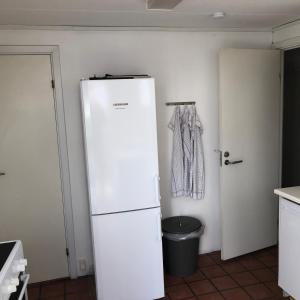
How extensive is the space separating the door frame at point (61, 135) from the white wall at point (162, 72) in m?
0.04

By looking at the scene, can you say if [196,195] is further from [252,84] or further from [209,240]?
[252,84]

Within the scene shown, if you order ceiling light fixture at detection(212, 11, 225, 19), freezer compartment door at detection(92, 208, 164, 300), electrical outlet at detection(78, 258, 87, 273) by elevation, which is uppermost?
ceiling light fixture at detection(212, 11, 225, 19)

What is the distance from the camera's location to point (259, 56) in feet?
10.0

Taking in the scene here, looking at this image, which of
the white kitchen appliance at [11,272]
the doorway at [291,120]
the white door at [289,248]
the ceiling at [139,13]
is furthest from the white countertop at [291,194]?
the white kitchen appliance at [11,272]

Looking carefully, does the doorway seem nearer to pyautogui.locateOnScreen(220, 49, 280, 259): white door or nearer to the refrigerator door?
pyautogui.locateOnScreen(220, 49, 280, 259): white door

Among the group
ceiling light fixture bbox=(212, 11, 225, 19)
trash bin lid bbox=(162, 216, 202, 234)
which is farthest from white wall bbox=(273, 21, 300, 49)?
trash bin lid bbox=(162, 216, 202, 234)

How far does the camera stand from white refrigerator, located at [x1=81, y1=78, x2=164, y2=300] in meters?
2.33

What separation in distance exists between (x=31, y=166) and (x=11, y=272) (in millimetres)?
1512

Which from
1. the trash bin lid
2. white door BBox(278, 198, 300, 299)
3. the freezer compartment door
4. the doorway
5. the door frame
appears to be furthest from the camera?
the doorway

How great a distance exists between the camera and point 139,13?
2.41 meters

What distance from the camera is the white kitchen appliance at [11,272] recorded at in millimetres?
1296

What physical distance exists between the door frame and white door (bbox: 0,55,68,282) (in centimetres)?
4

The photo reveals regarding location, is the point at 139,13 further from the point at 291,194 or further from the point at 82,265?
the point at 82,265

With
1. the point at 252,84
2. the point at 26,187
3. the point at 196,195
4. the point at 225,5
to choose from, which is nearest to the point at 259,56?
the point at 252,84
